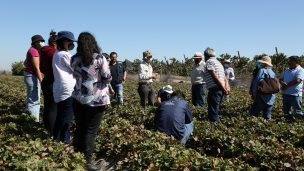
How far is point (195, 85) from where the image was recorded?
1154cm

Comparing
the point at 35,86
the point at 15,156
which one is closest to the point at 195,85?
the point at 35,86

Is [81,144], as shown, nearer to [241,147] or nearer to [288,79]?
[241,147]

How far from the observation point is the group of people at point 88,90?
18.7 ft

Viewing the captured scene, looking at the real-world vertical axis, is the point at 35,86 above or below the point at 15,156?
above

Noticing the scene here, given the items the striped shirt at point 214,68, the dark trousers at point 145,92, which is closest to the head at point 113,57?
the dark trousers at point 145,92

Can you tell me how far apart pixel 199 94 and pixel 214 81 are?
272 cm

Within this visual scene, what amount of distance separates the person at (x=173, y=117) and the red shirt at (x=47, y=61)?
197 cm

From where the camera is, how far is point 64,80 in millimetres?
6188

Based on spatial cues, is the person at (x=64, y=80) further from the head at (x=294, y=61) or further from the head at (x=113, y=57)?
the head at (x=113, y=57)

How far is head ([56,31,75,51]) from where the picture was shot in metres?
6.11

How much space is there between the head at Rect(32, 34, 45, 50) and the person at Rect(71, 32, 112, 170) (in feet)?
8.88

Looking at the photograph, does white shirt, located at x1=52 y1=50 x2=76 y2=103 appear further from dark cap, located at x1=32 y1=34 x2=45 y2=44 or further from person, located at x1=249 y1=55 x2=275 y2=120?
person, located at x1=249 y1=55 x2=275 y2=120

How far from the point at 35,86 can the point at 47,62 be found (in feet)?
5.57

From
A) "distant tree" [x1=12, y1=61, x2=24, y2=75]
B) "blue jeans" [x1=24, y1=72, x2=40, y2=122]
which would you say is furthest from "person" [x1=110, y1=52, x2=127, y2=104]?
"distant tree" [x1=12, y1=61, x2=24, y2=75]
